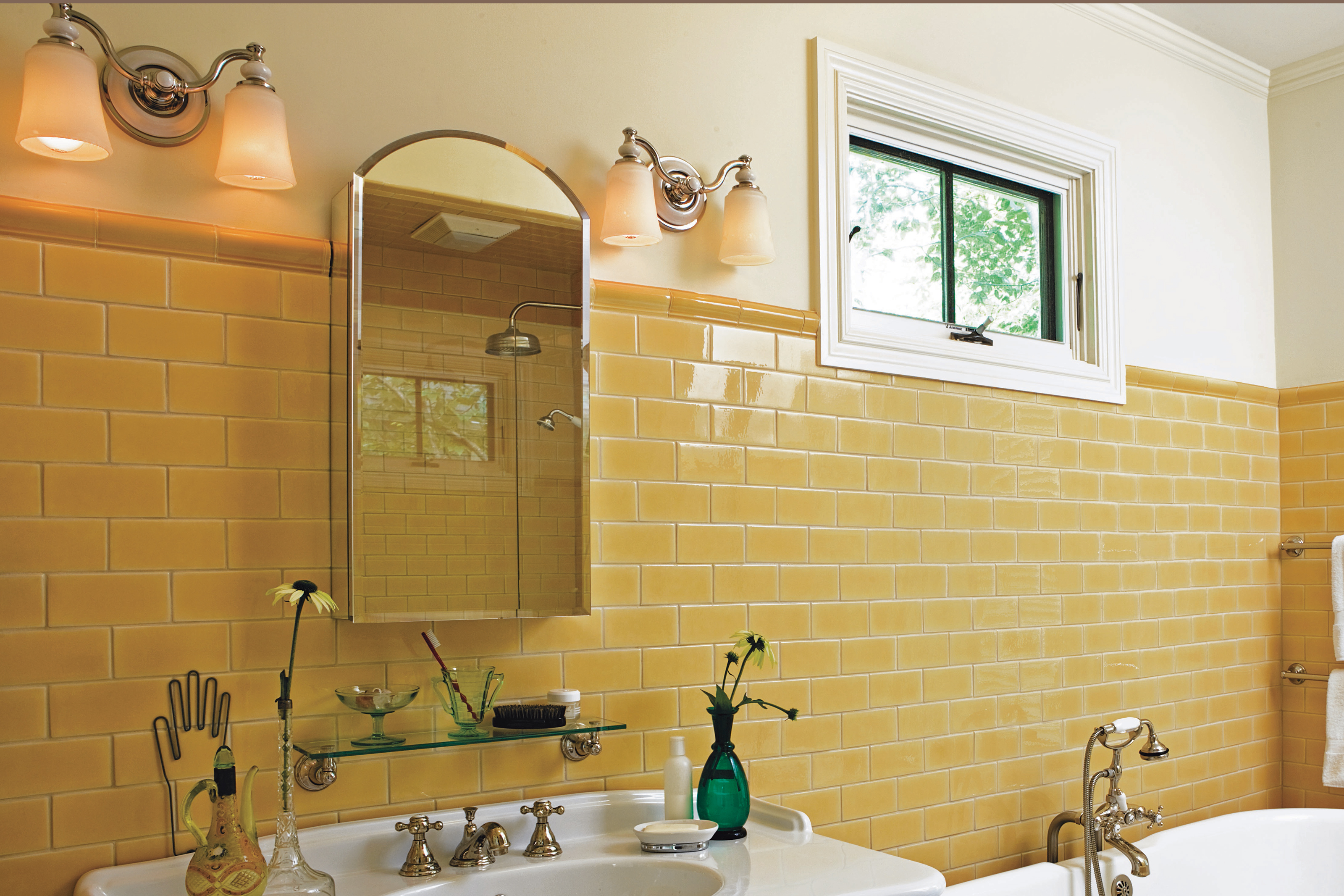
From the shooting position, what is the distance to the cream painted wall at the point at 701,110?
5.85 ft

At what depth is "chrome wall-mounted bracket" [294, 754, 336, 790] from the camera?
5.89ft

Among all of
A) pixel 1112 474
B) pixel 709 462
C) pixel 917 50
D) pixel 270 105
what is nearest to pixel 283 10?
pixel 270 105

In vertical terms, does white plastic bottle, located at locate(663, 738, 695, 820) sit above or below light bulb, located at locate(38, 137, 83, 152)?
below

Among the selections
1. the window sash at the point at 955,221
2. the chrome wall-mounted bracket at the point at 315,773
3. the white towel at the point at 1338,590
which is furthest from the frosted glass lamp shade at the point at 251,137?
the white towel at the point at 1338,590

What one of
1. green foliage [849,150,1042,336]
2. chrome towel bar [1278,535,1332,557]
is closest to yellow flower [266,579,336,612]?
green foliage [849,150,1042,336]

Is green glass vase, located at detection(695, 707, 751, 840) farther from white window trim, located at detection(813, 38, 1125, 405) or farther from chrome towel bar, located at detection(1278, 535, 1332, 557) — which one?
chrome towel bar, located at detection(1278, 535, 1332, 557)

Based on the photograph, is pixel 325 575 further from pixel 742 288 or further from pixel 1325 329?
pixel 1325 329

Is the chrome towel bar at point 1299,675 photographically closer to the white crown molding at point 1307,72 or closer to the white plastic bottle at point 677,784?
the white crown molding at point 1307,72

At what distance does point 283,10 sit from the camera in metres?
1.86

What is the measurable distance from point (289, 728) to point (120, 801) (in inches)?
12.0

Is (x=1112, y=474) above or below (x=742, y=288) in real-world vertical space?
below

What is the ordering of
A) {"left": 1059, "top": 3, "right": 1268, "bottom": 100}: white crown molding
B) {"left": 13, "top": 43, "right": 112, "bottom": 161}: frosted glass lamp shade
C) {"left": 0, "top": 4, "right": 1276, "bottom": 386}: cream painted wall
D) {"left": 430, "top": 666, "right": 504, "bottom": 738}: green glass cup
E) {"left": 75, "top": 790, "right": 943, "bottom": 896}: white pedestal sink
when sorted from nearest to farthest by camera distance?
{"left": 13, "top": 43, "right": 112, "bottom": 161}: frosted glass lamp shade → {"left": 75, "top": 790, "right": 943, "bottom": 896}: white pedestal sink → {"left": 0, "top": 4, "right": 1276, "bottom": 386}: cream painted wall → {"left": 430, "top": 666, "right": 504, "bottom": 738}: green glass cup → {"left": 1059, "top": 3, "right": 1268, "bottom": 100}: white crown molding

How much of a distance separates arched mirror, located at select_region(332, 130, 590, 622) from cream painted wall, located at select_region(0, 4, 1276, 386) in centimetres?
11

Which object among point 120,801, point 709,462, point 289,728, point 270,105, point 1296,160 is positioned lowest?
point 120,801
